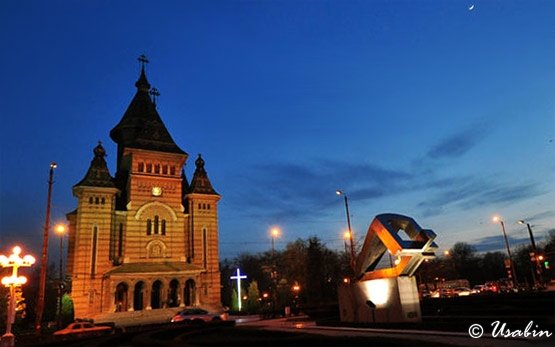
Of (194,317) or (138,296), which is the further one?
(138,296)

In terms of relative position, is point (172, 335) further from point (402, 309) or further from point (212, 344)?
point (402, 309)

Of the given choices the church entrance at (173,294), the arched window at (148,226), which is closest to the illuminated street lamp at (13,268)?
the church entrance at (173,294)

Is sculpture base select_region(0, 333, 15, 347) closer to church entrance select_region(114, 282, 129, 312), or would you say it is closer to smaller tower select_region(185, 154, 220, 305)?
church entrance select_region(114, 282, 129, 312)

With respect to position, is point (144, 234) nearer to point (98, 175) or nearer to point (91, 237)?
point (91, 237)

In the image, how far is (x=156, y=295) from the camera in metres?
47.0

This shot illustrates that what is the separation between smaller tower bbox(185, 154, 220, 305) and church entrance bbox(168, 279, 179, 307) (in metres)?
2.92

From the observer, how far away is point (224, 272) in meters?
108

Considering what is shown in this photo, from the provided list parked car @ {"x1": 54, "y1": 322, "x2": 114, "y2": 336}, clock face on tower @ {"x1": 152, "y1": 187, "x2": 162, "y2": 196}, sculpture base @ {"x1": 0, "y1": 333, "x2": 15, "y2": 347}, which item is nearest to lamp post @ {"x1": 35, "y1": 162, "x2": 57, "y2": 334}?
parked car @ {"x1": 54, "y1": 322, "x2": 114, "y2": 336}

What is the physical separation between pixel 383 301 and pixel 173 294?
33185 millimetres

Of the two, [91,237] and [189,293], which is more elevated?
[91,237]

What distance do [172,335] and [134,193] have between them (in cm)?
2900

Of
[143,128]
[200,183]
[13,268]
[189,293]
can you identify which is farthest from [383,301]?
[143,128]

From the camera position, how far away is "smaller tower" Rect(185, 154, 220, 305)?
4800 centimetres

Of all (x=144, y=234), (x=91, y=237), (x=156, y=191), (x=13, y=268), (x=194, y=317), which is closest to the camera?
(x=13, y=268)
